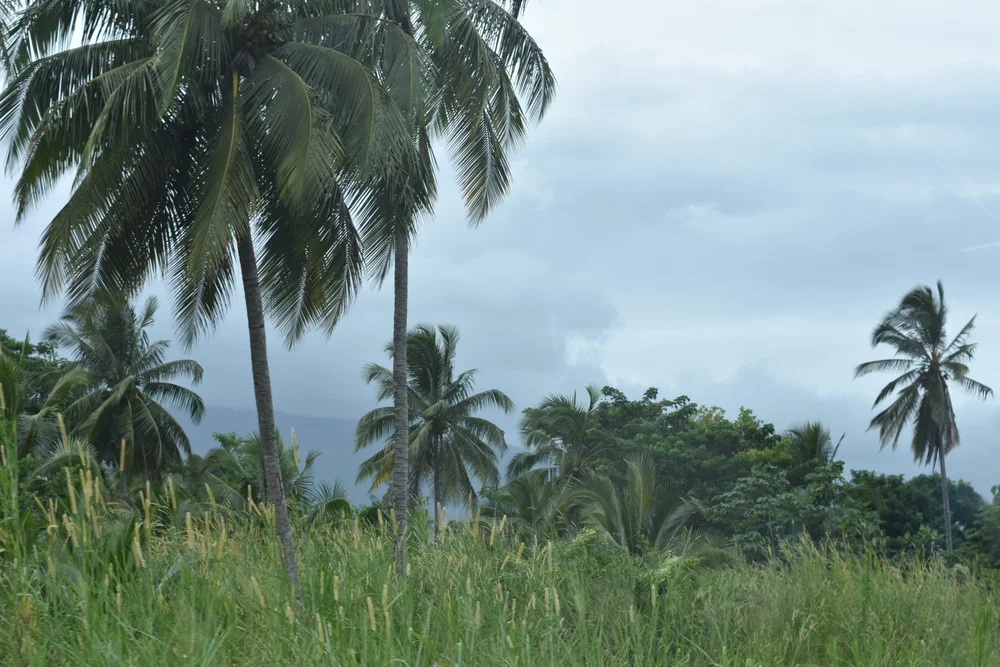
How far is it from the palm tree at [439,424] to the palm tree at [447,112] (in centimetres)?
2058

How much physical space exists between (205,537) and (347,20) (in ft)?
28.0

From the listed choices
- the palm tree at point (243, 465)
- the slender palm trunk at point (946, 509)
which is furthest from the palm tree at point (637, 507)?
the slender palm trunk at point (946, 509)

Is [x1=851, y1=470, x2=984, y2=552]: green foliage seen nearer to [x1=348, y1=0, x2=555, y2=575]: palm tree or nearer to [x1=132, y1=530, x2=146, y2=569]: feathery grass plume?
[x1=348, y1=0, x2=555, y2=575]: palm tree

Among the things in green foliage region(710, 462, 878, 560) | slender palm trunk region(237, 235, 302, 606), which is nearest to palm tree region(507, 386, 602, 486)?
green foliage region(710, 462, 878, 560)

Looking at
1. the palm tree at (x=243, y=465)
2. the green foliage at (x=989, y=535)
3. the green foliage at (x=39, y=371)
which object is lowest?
the green foliage at (x=989, y=535)

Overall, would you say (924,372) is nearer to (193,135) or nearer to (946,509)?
(946,509)

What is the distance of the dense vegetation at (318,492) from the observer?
3730mm

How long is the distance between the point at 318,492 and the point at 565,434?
20.9 meters

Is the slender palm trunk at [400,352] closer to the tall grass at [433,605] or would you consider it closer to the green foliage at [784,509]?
the tall grass at [433,605]

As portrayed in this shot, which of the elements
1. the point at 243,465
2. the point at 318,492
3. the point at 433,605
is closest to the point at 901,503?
the point at 243,465

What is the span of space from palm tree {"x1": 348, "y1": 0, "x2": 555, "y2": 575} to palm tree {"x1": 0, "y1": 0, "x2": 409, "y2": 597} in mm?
617

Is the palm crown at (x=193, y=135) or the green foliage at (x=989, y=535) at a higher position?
the palm crown at (x=193, y=135)

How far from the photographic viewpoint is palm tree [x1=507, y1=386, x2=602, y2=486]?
1305 inches

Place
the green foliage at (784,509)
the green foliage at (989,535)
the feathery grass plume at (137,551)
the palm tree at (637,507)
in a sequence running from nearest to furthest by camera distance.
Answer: the feathery grass plume at (137,551), the palm tree at (637,507), the green foliage at (784,509), the green foliage at (989,535)
